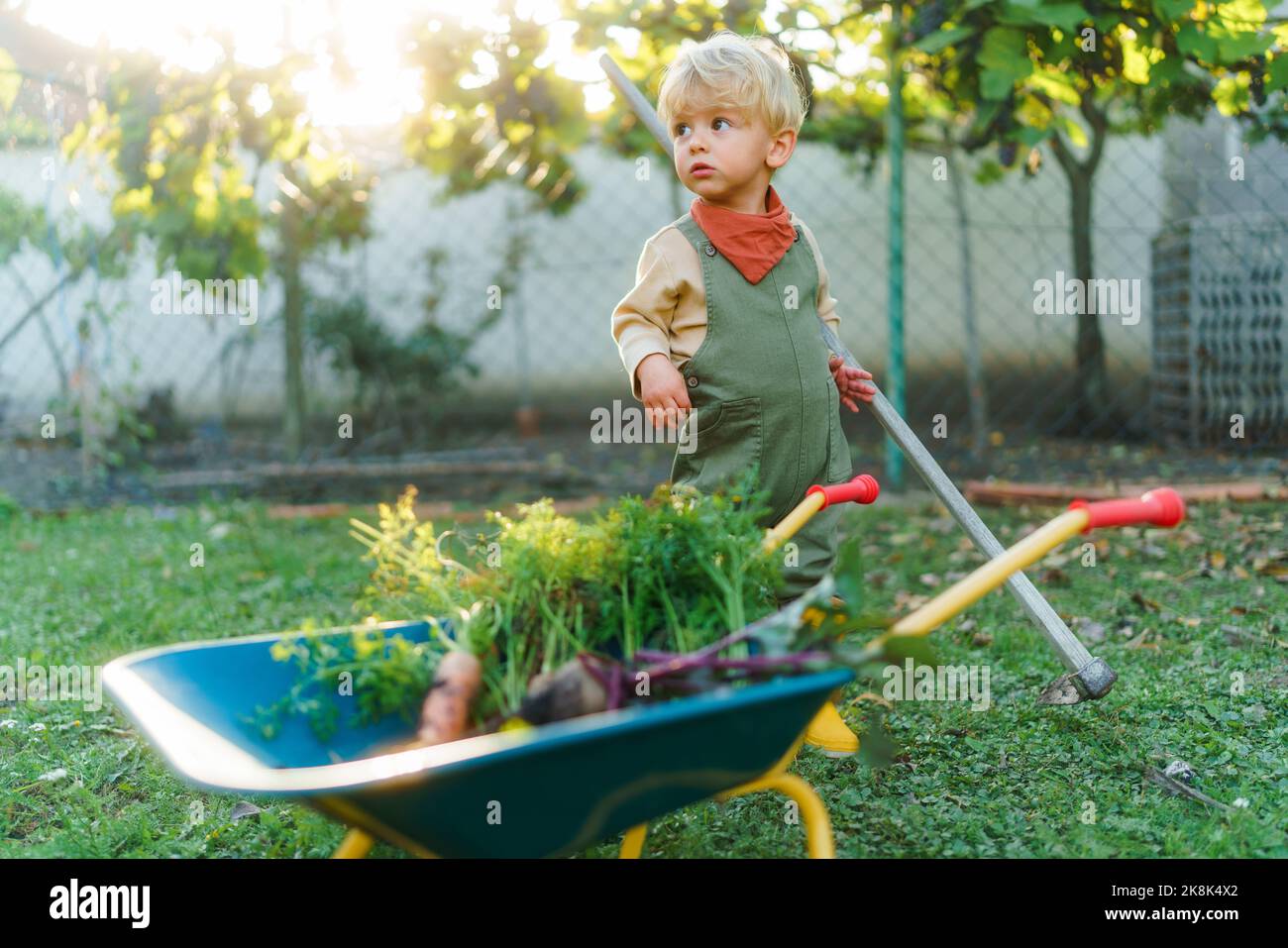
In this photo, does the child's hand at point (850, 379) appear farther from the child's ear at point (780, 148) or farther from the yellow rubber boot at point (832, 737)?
the yellow rubber boot at point (832, 737)

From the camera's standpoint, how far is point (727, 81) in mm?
1967

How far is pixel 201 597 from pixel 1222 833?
2807 mm

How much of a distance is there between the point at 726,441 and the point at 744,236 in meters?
0.39

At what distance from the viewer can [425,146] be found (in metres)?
4.90

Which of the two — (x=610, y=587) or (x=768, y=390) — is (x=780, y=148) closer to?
(x=768, y=390)

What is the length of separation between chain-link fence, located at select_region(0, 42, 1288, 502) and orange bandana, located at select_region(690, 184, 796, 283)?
3058 mm

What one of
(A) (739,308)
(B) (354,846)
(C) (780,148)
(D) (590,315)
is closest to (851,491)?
(A) (739,308)

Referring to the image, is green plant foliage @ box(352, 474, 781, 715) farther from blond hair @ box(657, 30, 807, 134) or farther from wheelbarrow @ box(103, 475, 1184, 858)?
blond hair @ box(657, 30, 807, 134)

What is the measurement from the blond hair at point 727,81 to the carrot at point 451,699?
3.65 ft

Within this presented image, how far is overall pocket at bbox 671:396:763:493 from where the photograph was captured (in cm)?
212

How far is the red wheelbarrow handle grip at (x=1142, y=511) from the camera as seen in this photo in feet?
4.49

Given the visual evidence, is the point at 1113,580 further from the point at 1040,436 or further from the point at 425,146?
the point at 425,146

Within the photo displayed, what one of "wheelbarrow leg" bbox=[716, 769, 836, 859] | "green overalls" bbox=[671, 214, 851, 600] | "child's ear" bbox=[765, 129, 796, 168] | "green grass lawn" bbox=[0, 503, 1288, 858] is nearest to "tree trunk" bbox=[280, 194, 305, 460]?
"green grass lawn" bbox=[0, 503, 1288, 858]

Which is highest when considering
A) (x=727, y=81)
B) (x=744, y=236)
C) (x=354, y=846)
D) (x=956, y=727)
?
(x=727, y=81)
